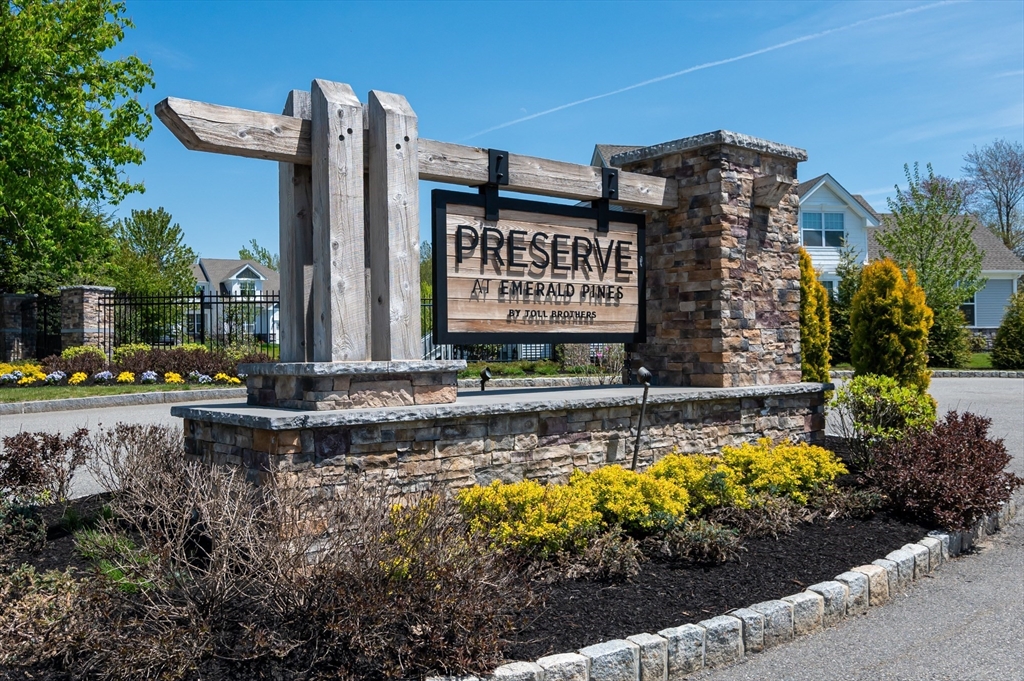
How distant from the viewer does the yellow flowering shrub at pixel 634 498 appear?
5391 mm

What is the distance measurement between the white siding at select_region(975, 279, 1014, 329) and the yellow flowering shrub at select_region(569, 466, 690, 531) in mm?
35490

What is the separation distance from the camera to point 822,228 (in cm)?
3106

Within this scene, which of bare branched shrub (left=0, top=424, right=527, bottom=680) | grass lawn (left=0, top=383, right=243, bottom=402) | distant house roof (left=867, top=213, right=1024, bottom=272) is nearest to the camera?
bare branched shrub (left=0, top=424, right=527, bottom=680)

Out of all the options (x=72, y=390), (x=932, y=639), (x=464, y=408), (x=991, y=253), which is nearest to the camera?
(x=932, y=639)

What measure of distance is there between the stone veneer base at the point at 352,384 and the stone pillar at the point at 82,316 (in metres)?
16.4

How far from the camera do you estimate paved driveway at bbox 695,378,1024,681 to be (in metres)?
4.05

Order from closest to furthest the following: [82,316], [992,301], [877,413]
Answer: [877,413], [82,316], [992,301]

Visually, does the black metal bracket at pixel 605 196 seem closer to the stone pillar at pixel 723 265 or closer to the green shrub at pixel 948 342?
the stone pillar at pixel 723 265

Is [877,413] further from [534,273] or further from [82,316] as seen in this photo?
[82,316]

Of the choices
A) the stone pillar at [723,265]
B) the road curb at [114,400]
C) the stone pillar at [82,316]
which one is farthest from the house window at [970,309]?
the stone pillar at [82,316]

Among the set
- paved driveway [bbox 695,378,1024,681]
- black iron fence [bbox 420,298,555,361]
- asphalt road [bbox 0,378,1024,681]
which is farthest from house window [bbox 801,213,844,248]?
paved driveway [bbox 695,378,1024,681]

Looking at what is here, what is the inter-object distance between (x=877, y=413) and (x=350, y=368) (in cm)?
560

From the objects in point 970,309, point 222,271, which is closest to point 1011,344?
point 970,309

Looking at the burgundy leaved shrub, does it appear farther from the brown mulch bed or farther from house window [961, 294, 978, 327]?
house window [961, 294, 978, 327]
